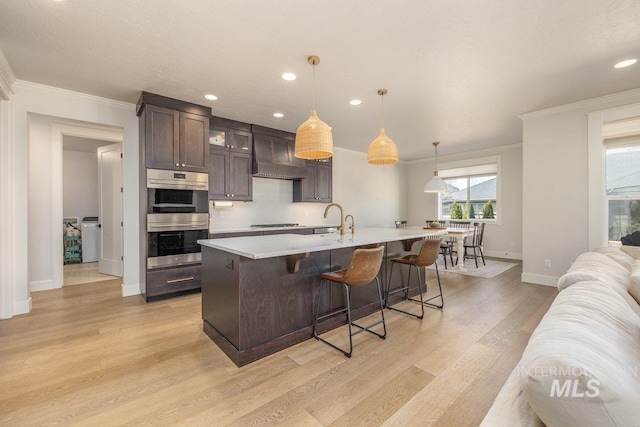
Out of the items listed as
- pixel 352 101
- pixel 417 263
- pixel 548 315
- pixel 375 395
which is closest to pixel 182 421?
pixel 375 395

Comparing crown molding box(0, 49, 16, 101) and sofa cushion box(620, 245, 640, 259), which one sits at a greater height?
crown molding box(0, 49, 16, 101)

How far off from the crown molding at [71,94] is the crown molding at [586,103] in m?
5.91

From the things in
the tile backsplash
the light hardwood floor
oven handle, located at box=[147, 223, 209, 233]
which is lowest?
the light hardwood floor

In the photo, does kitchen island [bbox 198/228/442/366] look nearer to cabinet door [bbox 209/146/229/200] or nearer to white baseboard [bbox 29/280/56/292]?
cabinet door [bbox 209/146/229/200]

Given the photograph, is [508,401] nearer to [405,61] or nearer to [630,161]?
[405,61]

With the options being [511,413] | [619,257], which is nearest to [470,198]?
[619,257]

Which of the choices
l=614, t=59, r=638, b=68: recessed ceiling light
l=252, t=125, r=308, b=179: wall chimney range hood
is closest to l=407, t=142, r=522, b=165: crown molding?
l=614, t=59, r=638, b=68: recessed ceiling light

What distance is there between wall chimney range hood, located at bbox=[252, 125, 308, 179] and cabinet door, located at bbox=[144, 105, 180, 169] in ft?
4.67

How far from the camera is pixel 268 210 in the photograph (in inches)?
218

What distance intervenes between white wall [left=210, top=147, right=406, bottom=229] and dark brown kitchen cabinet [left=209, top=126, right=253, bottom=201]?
40cm

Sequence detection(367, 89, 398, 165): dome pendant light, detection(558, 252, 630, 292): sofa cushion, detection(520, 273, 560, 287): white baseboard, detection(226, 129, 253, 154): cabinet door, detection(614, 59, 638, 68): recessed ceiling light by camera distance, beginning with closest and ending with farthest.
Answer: detection(558, 252, 630, 292): sofa cushion → detection(614, 59, 638, 68): recessed ceiling light → detection(367, 89, 398, 165): dome pendant light → detection(520, 273, 560, 287): white baseboard → detection(226, 129, 253, 154): cabinet door

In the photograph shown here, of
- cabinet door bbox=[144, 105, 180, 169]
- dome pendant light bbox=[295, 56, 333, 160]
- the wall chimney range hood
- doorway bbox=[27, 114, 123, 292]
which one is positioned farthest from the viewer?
the wall chimney range hood

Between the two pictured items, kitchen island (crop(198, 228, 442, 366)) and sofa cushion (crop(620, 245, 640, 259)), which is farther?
sofa cushion (crop(620, 245, 640, 259))

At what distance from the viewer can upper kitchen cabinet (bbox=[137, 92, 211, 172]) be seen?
357 cm
